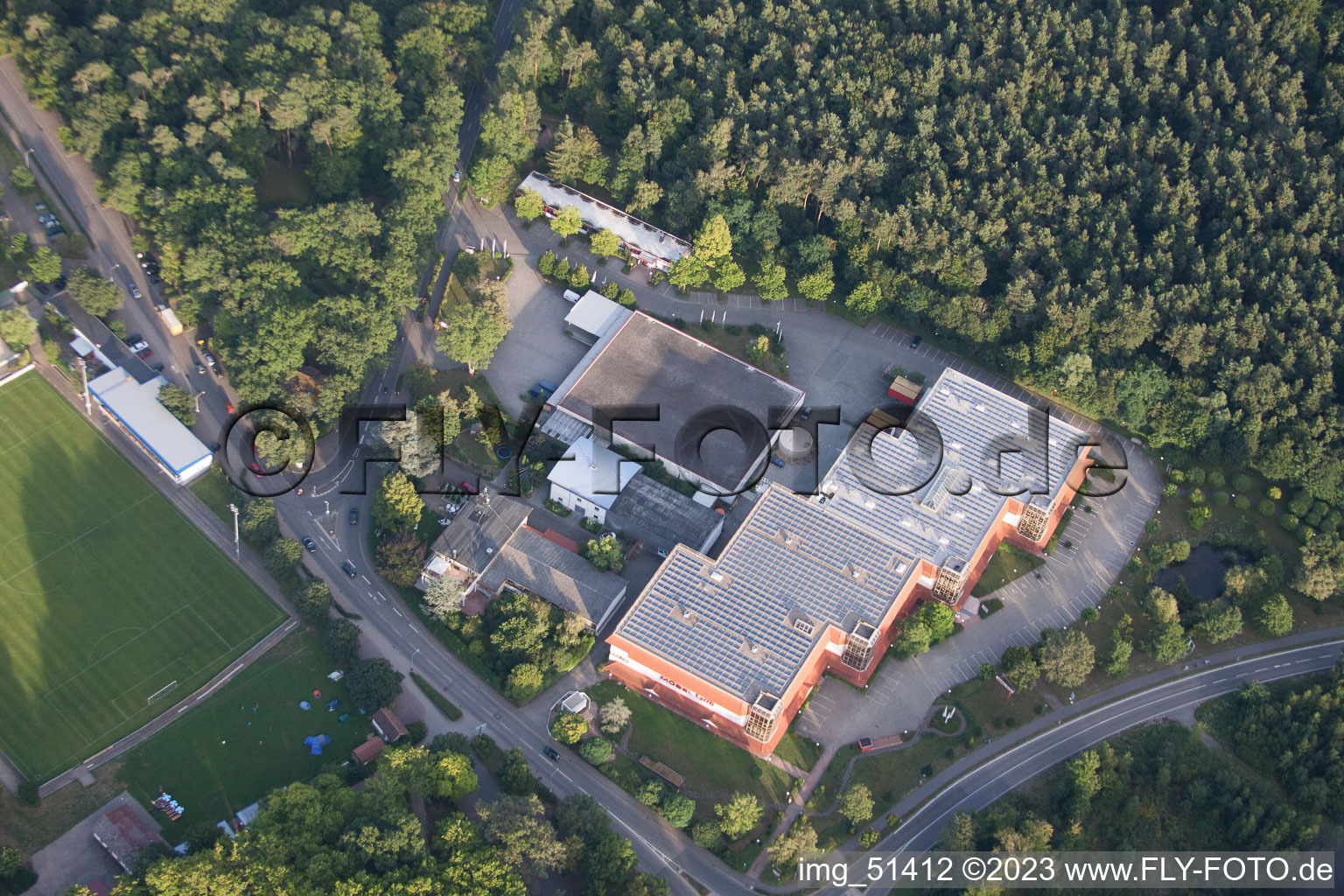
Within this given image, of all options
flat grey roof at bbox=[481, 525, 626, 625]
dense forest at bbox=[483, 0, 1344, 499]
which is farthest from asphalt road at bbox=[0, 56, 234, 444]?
dense forest at bbox=[483, 0, 1344, 499]

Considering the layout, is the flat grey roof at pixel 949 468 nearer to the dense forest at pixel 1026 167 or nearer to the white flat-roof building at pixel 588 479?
the dense forest at pixel 1026 167

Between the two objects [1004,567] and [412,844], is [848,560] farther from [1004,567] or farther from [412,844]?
[412,844]

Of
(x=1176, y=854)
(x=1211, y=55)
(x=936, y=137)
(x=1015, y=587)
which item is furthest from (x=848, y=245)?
(x=1176, y=854)

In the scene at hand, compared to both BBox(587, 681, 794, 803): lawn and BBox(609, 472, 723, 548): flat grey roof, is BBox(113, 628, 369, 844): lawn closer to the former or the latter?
BBox(587, 681, 794, 803): lawn

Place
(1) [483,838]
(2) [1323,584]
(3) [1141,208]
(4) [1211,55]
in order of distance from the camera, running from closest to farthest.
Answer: (1) [483,838] → (2) [1323,584] → (3) [1141,208] → (4) [1211,55]

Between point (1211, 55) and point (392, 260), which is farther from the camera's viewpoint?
point (1211, 55)

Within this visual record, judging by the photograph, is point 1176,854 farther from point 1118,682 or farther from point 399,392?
point 399,392
